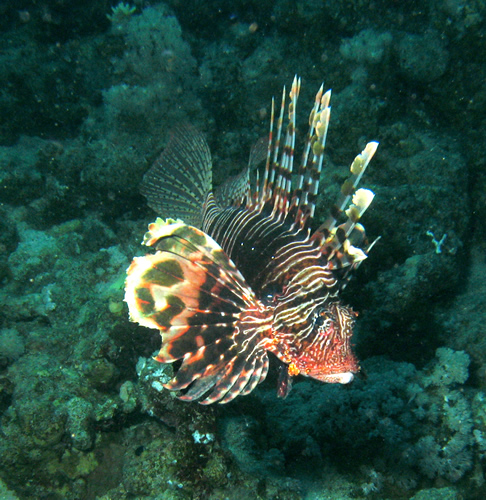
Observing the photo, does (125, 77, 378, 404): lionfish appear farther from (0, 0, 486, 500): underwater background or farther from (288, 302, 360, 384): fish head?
(0, 0, 486, 500): underwater background

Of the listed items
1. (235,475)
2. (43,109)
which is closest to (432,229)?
(235,475)

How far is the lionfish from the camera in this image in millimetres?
2129

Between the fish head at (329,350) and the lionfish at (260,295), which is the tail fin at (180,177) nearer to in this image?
the lionfish at (260,295)

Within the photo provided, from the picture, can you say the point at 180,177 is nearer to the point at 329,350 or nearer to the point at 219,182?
the point at 219,182

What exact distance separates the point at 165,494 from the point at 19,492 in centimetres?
185

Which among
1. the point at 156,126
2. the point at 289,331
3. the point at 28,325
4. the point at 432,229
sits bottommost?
the point at 289,331

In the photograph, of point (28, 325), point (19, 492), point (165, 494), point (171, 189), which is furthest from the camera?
point (28, 325)

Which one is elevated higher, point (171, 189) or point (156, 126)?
point (156, 126)

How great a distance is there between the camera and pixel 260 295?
268 centimetres

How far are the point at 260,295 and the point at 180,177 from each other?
110 inches

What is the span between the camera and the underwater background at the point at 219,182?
13.2 ft

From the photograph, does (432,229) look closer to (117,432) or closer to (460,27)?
(460,27)

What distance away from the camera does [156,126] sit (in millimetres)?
7527

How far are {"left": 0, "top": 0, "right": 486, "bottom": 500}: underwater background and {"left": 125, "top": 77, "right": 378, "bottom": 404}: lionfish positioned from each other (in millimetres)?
541
